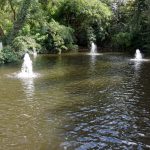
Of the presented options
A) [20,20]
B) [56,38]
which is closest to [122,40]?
[56,38]

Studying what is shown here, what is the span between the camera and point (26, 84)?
19.7 metres

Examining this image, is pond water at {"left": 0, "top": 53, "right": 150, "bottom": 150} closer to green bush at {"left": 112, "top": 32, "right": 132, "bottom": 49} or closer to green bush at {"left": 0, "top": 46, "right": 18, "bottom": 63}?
green bush at {"left": 0, "top": 46, "right": 18, "bottom": 63}

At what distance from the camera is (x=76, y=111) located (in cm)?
1392

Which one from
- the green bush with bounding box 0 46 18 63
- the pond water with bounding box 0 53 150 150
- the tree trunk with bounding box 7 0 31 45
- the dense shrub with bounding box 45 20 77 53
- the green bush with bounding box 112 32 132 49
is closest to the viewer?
the pond water with bounding box 0 53 150 150

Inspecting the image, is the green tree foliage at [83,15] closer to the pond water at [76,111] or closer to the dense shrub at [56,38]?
the dense shrub at [56,38]

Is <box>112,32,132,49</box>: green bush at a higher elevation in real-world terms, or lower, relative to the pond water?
higher

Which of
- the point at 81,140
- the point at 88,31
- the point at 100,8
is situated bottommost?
the point at 81,140

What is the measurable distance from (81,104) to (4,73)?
33.2ft

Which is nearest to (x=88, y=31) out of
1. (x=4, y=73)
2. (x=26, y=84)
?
(x=4, y=73)

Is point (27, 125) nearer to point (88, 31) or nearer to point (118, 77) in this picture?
point (118, 77)

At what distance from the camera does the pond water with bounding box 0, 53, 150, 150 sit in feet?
35.2

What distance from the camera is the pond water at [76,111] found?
422 inches

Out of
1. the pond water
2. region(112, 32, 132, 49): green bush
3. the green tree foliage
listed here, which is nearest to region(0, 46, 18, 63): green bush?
the pond water

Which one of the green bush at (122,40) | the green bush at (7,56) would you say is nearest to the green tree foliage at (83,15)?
the green bush at (122,40)
